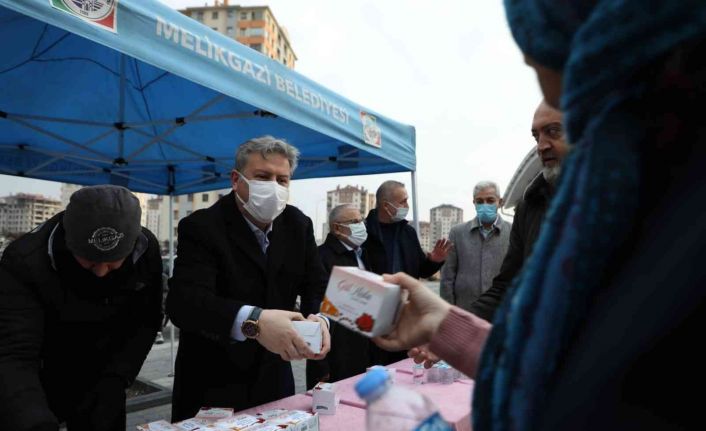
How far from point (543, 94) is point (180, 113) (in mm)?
4495

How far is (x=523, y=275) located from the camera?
0.52 m

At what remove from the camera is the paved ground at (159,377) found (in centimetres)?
419

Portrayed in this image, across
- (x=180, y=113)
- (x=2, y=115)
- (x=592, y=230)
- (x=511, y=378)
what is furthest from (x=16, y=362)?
(x=180, y=113)

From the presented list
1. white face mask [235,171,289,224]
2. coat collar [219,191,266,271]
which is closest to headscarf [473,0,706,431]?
coat collar [219,191,266,271]

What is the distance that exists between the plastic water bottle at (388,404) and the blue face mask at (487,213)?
12.2 feet

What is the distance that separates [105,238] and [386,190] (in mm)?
2856

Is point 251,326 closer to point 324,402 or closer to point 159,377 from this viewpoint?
point 324,402

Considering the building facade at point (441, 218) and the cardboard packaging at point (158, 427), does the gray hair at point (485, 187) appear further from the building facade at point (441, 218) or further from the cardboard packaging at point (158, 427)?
the building facade at point (441, 218)

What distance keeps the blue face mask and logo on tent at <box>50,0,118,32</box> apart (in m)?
3.30

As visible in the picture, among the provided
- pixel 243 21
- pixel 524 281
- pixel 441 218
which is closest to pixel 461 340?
pixel 524 281

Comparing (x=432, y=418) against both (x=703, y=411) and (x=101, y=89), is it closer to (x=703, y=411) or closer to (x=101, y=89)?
(x=703, y=411)

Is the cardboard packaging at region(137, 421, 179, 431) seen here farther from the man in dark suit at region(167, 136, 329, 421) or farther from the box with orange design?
the box with orange design

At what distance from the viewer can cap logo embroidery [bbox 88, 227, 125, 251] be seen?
5.90ft

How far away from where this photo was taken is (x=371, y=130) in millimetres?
4254
